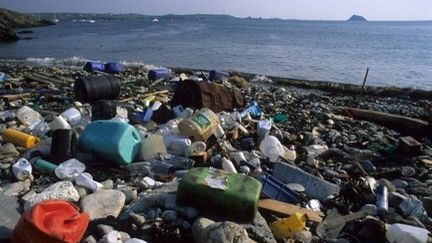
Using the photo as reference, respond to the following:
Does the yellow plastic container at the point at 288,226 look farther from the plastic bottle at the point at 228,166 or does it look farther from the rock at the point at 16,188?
the rock at the point at 16,188

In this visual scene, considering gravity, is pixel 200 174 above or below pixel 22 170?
above

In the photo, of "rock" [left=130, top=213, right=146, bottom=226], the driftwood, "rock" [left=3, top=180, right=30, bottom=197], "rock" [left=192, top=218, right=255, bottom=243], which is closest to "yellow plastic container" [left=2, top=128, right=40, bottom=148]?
"rock" [left=3, top=180, right=30, bottom=197]

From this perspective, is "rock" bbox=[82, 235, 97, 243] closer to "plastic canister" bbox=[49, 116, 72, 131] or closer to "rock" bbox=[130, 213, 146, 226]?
"rock" bbox=[130, 213, 146, 226]

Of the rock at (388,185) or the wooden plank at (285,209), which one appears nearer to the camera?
the wooden plank at (285,209)

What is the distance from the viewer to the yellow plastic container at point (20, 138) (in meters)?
4.90

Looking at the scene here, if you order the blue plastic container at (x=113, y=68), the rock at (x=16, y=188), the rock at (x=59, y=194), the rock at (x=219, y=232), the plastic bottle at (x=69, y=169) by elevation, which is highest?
the rock at (x=219, y=232)

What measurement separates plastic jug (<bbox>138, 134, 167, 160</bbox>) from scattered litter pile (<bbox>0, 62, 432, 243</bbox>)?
0.01 m

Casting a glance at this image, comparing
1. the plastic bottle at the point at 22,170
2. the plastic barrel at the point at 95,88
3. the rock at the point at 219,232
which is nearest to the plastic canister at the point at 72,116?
the plastic barrel at the point at 95,88

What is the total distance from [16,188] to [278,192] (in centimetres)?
257

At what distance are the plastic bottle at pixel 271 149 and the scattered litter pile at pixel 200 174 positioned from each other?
0.05 ft

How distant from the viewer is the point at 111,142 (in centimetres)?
439

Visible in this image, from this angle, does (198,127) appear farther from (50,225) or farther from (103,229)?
(50,225)

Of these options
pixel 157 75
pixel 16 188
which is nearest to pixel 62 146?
Result: pixel 16 188

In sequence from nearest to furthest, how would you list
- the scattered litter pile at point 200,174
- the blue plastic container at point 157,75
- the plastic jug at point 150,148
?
the scattered litter pile at point 200,174 < the plastic jug at point 150,148 < the blue plastic container at point 157,75
